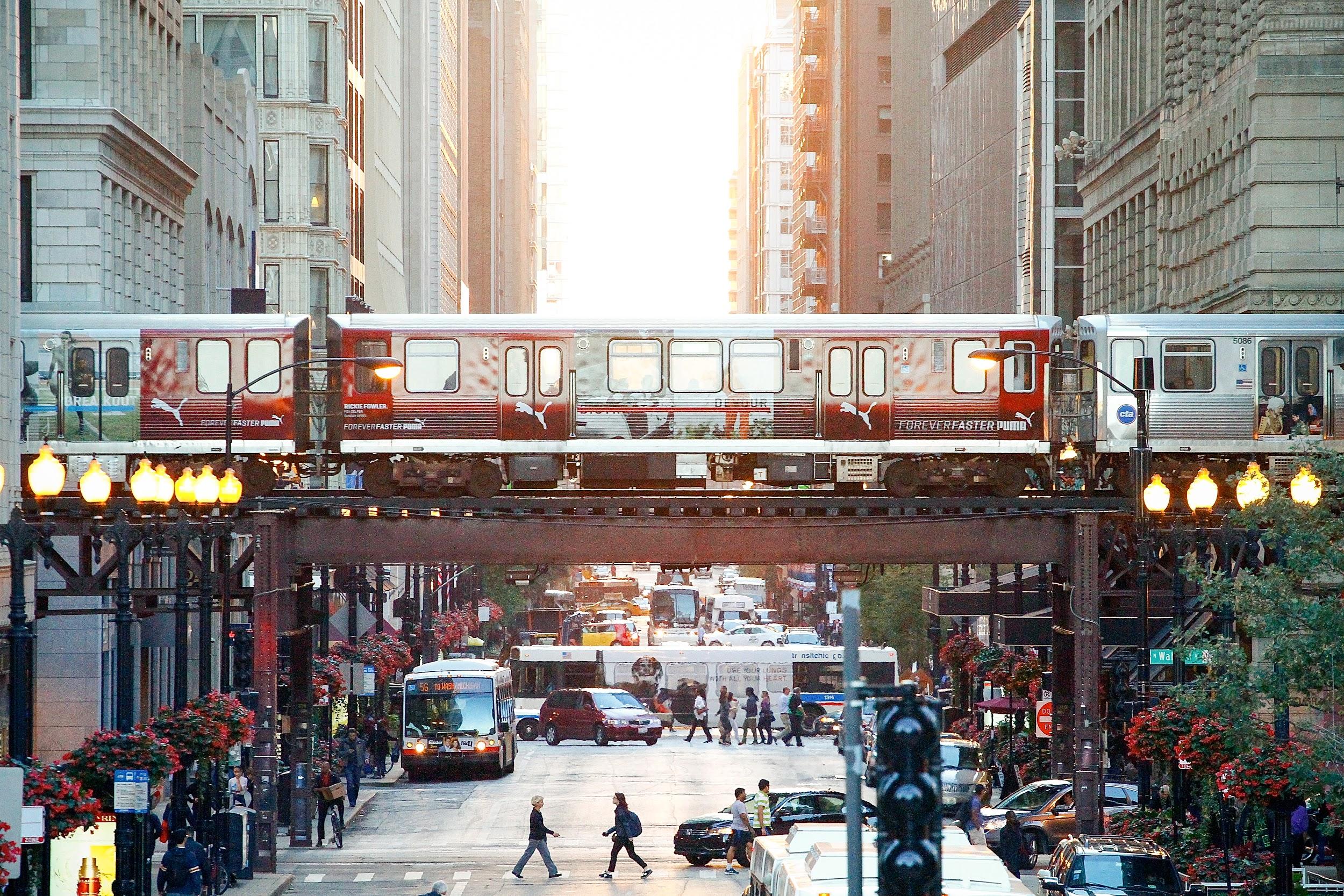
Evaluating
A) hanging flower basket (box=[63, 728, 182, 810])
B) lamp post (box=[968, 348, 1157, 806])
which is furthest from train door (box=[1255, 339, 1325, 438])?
hanging flower basket (box=[63, 728, 182, 810])

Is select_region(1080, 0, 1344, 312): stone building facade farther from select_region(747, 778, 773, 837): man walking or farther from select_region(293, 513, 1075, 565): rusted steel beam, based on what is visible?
select_region(747, 778, 773, 837): man walking

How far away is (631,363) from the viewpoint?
4003 centimetres

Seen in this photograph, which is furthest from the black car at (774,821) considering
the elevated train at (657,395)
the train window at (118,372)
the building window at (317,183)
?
the building window at (317,183)

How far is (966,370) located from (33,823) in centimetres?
2422

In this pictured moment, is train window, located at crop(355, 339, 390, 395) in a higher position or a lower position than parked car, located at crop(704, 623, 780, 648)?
higher

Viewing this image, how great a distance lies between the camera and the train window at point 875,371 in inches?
1576

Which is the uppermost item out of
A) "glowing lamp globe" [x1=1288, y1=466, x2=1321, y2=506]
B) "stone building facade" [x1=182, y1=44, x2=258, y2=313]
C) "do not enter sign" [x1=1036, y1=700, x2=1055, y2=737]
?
"stone building facade" [x1=182, y1=44, x2=258, y2=313]

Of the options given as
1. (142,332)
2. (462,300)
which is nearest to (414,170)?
(462,300)

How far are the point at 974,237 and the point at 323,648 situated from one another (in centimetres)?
5000

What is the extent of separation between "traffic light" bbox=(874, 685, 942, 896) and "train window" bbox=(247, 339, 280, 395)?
2929 cm

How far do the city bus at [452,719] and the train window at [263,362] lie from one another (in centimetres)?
1454

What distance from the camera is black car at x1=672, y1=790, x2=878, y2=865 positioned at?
3556 centimetres

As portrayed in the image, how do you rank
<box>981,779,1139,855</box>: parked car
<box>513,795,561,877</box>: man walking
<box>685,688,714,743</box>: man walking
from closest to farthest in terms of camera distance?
<box>513,795,561,877</box>: man walking → <box>981,779,1139,855</box>: parked car → <box>685,688,714,743</box>: man walking

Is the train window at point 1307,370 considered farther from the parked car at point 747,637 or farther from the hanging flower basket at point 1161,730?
the parked car at point 747,637
